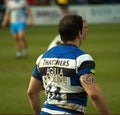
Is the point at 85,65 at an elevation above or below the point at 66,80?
above

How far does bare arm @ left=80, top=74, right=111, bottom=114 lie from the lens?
→ 5160mm

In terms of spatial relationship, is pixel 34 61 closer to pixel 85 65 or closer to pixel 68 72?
pixel 68 72

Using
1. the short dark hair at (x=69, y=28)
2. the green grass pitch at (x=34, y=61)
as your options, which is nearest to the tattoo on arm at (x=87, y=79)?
the short dark hair at (x=69, y=28)

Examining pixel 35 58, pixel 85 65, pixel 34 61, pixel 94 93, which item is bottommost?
pixel 35 58

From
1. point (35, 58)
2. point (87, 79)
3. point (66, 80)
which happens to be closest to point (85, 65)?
point (87, 79)

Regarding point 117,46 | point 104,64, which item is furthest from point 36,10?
point 104,64

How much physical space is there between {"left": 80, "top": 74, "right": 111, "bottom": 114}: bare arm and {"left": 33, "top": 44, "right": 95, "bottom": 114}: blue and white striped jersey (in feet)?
0.30

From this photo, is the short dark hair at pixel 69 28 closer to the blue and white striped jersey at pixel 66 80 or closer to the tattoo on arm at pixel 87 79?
the blue and white striped jersey at pixel 66 80

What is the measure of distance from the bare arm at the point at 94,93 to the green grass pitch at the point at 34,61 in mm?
4701

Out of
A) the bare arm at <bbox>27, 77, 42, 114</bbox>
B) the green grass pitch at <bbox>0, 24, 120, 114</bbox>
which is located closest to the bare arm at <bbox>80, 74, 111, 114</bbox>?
the bare arm at <bbox>27, 77, 42, 114</bbox>

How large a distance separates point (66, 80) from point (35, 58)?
1302cm

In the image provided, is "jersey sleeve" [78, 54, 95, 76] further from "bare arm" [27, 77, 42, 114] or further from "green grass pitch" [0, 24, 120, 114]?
"green grass pitch" [0, 24, 120, 114]

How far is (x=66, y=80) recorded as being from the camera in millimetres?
5414

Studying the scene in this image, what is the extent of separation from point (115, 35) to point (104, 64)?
981 cm
